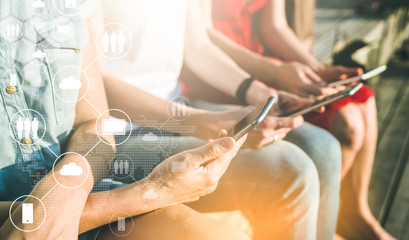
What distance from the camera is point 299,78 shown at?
699mm

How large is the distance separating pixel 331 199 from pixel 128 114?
430 millimetres

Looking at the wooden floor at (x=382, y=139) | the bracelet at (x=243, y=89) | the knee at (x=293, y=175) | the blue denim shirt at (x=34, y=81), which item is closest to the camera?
the blue denim shirt at (x=34, y=81)

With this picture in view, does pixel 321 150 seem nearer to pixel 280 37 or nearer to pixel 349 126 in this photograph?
pixel 349 126

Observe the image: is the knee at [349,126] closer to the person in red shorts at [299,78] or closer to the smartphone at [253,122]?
the person in red shorts at [299,78]

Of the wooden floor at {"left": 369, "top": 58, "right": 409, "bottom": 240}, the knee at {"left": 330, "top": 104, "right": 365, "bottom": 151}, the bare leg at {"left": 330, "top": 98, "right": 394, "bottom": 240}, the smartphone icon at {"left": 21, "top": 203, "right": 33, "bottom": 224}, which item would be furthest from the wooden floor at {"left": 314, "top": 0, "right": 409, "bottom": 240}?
the smartphone icon at {"left": 21, "top": 203, "right": 33, "bottom": 224}

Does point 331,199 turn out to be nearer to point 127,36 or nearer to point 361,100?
point 361,100

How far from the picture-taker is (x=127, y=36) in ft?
1.37

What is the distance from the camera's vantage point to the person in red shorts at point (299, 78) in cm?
64

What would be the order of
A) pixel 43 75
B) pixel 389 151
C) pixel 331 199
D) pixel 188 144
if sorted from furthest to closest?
pixel 389 151 → pixel 331 199 → pixel 188 144 → pixel 43 75

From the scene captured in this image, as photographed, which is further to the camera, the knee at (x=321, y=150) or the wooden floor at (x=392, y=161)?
the wooden floor at (x=392, y=161)

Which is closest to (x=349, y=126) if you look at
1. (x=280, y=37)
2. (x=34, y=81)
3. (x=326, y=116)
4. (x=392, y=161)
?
(x=326, y=116)

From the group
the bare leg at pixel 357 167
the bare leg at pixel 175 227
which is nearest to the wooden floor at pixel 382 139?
the bare leg at pixel 357 167

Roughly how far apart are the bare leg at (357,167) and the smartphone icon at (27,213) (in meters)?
0.62

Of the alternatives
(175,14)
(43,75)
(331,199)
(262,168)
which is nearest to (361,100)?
(331,199)
